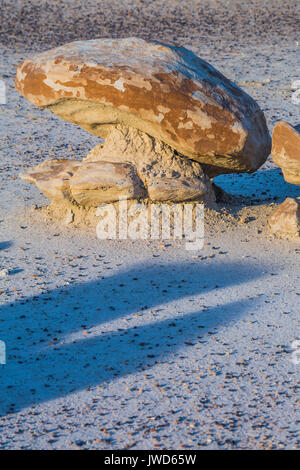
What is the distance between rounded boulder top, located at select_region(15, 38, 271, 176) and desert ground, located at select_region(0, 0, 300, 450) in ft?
2.52

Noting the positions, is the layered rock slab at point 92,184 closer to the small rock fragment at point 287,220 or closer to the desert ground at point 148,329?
the desert ground at point 148,329

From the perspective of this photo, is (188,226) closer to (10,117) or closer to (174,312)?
(174,312)

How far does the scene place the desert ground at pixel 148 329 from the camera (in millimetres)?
3793

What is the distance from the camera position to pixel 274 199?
7.14 metres

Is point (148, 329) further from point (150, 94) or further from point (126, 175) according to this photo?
point (150, 94)

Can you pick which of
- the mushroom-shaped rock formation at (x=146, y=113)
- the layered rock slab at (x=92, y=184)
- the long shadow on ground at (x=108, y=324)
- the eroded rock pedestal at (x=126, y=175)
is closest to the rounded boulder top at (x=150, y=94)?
the mushroom-shaped rock formation at (x=146, y=113)

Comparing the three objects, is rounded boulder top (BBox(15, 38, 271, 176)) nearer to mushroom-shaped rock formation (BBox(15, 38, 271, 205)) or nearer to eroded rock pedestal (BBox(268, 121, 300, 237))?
mushroom-shaped rock formation (BBox(15, 38, 271, 205))

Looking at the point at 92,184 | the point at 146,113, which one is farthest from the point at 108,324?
the point at 146,113

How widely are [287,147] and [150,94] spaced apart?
4.11 ft

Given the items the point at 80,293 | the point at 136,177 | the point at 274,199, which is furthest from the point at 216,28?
the point at 80,293

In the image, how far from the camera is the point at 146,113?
239 inches

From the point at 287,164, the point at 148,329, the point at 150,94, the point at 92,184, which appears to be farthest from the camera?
the point at 287,164

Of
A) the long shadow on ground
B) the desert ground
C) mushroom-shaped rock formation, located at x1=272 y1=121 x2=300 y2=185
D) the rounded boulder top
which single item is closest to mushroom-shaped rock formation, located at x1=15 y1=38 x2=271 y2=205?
the rounded boulder top

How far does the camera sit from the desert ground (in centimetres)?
379
